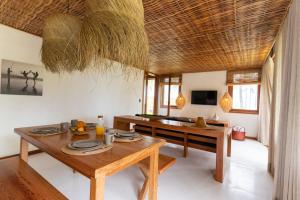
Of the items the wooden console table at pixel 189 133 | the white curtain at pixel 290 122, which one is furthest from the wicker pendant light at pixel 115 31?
the wooden console table at pixel 189 133

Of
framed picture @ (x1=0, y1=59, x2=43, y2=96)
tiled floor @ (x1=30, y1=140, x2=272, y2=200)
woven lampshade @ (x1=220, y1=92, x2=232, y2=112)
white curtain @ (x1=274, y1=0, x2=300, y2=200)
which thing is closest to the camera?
white curtain @ (x1=274, y1=0, x2=300, y2=200)

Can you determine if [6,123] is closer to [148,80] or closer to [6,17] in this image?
[6,17]

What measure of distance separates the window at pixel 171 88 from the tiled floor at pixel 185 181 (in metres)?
3.95

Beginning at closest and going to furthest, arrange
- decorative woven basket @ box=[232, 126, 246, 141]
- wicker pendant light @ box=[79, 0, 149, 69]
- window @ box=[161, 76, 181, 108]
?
wicker pendant light @ box=[79, 0, 149, 69]
decorative woven basket @ box=[232, 126, 246, 141]
window @ box=[161, 76, 181, 108]

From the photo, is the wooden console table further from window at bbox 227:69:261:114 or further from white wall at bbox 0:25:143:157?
window at bbox 227:69:261:114

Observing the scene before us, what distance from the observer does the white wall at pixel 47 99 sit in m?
2.64

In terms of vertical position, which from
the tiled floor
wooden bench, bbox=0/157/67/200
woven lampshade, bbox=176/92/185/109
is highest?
woven lampshade, bbox=176/92/185/109

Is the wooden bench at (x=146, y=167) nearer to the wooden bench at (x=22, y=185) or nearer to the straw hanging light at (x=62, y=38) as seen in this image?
the wooden bench at (x=22, y=185)

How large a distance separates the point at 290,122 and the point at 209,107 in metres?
4.37

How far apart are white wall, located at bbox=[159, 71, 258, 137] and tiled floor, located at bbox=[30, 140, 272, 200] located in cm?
236

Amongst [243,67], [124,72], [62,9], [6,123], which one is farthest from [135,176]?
[243,67]

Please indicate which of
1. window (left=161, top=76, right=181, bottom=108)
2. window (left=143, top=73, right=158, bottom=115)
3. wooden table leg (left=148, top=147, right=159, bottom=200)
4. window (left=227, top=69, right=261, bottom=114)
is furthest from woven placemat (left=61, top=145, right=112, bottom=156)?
window (left=143, top=73, right=158, bottom=115)

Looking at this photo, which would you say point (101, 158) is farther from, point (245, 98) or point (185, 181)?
point (245, 98)

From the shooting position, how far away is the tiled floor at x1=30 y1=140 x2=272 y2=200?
1856 mm
